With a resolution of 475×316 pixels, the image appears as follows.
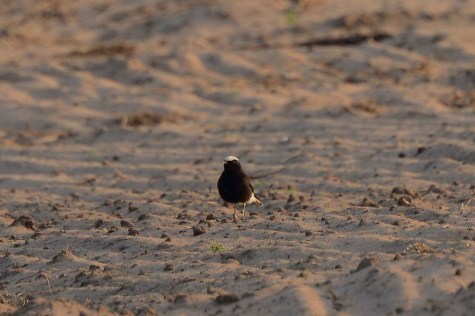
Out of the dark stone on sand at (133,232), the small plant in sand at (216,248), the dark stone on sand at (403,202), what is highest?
the small plant in sand at (216,248)

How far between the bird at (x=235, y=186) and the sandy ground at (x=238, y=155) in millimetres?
157

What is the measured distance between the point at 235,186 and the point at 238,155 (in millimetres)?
3227

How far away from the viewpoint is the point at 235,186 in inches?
333

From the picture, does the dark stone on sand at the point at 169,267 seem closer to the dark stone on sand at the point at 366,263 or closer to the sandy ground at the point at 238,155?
the sandy ground at the point at 238,155

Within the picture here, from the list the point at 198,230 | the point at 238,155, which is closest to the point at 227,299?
the point at 198,230

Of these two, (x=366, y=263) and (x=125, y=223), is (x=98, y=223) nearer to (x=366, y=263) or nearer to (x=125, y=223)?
(x=125, y=223)

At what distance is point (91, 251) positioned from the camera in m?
7.51

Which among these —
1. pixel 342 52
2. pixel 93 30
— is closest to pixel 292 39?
pixel 342 52

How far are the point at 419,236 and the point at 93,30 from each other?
1383 cm

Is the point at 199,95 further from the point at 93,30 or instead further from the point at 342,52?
the point at 93,30

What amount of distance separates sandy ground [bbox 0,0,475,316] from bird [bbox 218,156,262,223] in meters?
0.16

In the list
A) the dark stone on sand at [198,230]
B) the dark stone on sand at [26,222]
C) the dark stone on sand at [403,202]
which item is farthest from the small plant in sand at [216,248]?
the dark stone on sand at [26,222]

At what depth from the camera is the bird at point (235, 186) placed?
27.8 ft

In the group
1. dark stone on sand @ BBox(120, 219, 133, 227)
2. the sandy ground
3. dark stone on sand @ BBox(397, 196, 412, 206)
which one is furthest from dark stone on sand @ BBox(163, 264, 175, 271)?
dark stone on sand @ BBox(397, 196, 412, 206)
